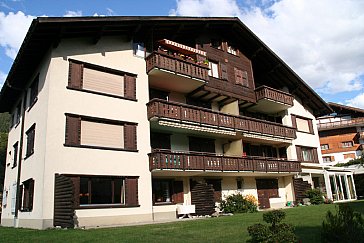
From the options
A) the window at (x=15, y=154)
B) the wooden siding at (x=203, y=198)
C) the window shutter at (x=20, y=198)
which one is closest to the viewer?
the window shutter at (x=20, y=198)

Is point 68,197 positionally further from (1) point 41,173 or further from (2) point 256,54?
(2) point 256,54

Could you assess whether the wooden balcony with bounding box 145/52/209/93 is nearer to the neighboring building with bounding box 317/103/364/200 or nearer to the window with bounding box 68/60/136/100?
the window with bounding box 68/60/136/100

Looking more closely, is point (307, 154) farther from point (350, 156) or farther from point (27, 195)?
point (27, 195)

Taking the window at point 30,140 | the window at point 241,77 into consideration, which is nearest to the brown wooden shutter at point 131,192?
the window at point 30,140

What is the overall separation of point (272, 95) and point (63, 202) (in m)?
19.2

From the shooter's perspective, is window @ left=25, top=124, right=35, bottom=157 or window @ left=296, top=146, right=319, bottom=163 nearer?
window @ left=25, top=124, right=35, bottom=157

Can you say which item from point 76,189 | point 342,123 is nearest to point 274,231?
point 76,189

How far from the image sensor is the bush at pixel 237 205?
75.0ft

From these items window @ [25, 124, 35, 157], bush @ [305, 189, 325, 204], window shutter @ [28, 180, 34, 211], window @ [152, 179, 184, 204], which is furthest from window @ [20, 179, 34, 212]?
bush @ [305, 189, 325, 204]

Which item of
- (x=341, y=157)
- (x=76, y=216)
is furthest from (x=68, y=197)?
(x=341, y=157)

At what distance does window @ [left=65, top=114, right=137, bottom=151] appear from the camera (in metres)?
17.5

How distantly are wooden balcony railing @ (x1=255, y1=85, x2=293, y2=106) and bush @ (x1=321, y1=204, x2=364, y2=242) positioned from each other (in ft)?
65.9

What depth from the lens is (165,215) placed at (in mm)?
20672

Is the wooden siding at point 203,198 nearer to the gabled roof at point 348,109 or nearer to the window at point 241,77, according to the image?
the window at point 241,77
